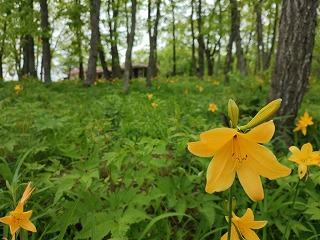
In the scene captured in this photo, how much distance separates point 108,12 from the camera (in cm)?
1805

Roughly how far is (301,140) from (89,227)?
3129 millimetres

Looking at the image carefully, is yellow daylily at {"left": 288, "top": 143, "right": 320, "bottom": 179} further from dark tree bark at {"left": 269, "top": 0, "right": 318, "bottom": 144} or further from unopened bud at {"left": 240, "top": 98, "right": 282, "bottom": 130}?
dark tree bark at {"left": 269, "top": 0, "right": 318, "bottom": 144}

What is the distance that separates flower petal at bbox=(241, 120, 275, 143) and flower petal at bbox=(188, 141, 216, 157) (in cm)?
10

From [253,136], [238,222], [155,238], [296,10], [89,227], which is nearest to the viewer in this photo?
[253,136]

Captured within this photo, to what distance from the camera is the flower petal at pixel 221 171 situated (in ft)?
2.59

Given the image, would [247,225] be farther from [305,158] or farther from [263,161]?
[305,158]

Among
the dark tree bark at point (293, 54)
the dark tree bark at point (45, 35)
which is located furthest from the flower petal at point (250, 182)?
the dark tree bark at point (45, 35)

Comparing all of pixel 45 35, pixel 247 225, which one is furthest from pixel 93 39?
pixel 247 225

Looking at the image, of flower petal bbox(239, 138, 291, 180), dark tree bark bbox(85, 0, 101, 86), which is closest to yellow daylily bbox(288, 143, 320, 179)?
flower petal bbox(239, 138, 291, 180)

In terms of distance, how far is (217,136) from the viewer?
2.37ft

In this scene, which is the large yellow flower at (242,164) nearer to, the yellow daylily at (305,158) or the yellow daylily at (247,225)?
the yellow daylily at (247,225)

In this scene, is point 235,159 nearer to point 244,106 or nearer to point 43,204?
point 43,204

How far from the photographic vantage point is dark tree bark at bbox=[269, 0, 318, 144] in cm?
317

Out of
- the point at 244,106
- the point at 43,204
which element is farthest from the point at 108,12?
the point at 43,204
